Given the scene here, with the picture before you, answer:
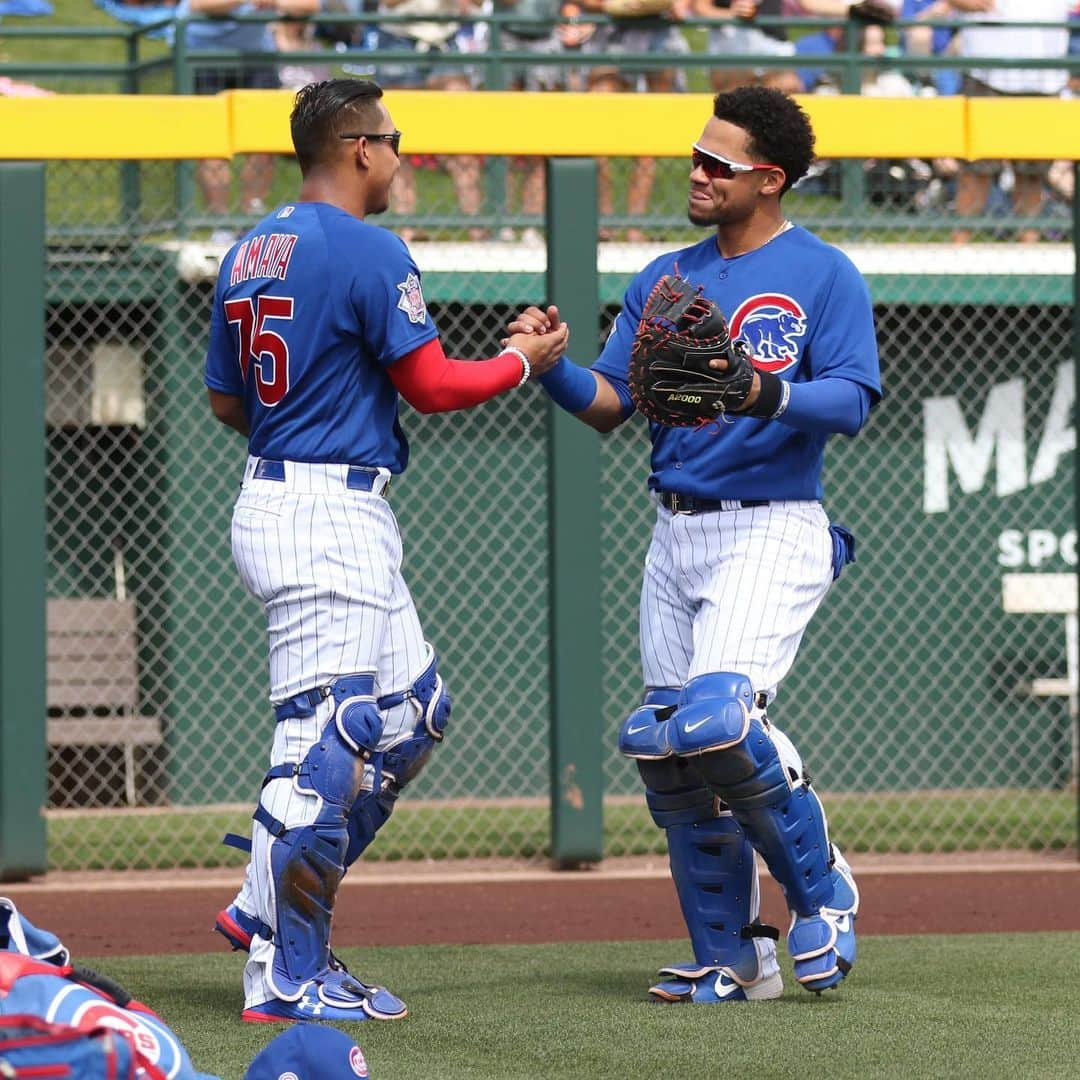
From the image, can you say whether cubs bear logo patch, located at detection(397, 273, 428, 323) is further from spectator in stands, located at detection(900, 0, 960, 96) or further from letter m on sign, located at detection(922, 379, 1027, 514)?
spectator in stands, located at detection(900, 0, 960, 96)

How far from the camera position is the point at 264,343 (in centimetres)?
429

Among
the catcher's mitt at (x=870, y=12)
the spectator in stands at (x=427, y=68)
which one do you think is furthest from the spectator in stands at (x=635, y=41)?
the catcher's mitt at (x=870, y=12)

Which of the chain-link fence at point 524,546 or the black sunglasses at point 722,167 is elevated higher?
the black sunglasses at point 722,167

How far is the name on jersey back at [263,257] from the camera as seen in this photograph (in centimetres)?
426

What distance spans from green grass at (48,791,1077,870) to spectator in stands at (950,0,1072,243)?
2.86 m

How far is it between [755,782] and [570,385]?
103cm

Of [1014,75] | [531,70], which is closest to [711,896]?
[531,70]

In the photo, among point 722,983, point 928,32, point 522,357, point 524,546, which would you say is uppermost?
point 928,32

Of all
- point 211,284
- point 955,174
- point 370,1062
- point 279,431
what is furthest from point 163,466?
point 370,1062

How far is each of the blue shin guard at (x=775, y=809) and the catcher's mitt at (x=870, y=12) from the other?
6.82 metres

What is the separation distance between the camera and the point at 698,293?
4344 mm

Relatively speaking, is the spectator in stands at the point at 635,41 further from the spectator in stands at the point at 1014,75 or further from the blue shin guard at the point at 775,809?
the blue shin guard at the point at 775,809

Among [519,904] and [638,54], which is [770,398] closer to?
[519,904]

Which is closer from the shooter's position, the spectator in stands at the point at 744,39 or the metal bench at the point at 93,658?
the metal bench at the point at 93,658
